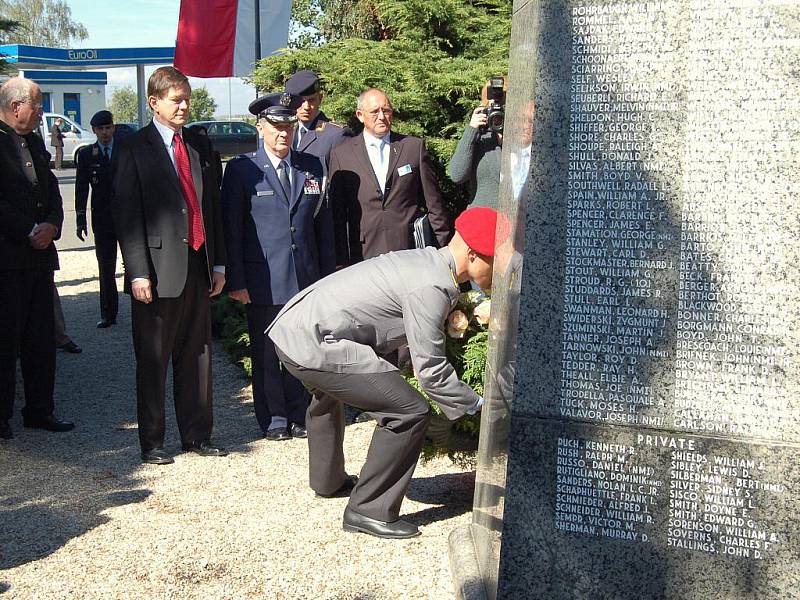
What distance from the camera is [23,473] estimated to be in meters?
5.53

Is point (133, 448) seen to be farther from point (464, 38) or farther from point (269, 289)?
point (464, 38)

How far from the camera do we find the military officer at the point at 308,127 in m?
7.16

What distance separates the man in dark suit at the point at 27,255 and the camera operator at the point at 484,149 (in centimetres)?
263

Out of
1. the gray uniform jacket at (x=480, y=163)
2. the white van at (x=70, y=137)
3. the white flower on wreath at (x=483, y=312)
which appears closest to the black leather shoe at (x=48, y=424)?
the white flower on wreath at (x=483, y=312)

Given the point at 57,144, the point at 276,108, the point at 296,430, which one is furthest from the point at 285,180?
the point at 57,144

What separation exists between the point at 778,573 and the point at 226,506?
2782 mm

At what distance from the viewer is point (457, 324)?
524 centimetres

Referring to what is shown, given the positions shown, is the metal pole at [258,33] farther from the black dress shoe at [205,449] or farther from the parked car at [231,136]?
the parked car at [231,136]

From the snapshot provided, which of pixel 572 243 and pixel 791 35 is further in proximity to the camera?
pixel 572 243

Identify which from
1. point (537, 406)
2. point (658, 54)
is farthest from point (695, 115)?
point (537, 406)

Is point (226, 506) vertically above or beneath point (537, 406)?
beneath

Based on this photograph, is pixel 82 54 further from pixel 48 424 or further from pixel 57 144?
pixel 48 424

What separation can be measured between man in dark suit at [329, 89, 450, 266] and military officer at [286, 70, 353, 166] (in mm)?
552

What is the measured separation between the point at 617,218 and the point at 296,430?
3.52 meters
